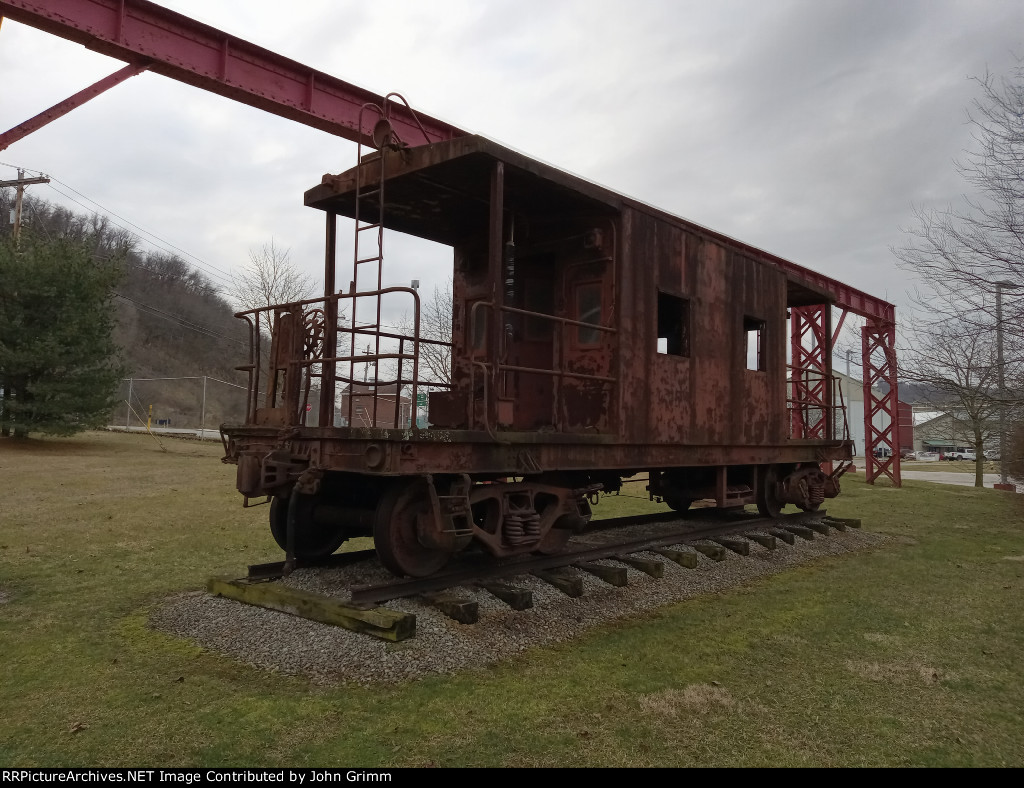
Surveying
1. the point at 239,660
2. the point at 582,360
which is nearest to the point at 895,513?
the point at 582,360

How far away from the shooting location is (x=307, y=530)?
6469mm

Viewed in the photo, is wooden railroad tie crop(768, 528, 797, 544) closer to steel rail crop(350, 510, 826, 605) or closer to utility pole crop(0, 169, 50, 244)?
steel rail crop(350, 510, 826, 605)

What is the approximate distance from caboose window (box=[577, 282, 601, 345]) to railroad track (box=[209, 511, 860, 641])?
7.15 feet

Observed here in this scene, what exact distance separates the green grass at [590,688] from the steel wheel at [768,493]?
7.10 feet

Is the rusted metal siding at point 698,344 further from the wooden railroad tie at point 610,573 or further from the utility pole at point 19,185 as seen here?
the utility pole at point 19,185

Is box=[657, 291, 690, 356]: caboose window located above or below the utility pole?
below

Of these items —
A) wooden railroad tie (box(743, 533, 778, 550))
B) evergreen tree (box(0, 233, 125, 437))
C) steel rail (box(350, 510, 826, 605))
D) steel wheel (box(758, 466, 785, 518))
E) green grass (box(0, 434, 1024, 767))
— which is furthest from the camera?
evergreen tree (box(0, 233, 125, 437))

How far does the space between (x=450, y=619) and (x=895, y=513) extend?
40.2 ft

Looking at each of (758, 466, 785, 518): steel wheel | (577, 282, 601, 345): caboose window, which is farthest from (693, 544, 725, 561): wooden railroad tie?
(577, 282, 601, 345): caboose window

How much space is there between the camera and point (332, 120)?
9.20 metres

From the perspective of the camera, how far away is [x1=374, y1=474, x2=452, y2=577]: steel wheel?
17.9 ft

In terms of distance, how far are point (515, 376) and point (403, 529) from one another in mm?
2704
